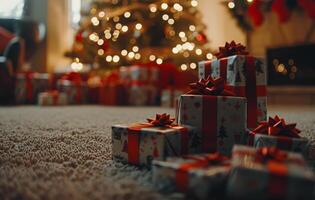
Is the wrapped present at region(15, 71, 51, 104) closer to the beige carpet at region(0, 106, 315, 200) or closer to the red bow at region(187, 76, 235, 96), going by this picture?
the beige carpet at region(0, 106, 315, 200)

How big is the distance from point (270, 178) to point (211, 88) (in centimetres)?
32

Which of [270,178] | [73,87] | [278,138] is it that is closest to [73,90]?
[73,87]

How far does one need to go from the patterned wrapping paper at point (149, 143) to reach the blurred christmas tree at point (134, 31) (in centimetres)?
204

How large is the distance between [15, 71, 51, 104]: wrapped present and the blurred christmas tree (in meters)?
0.42

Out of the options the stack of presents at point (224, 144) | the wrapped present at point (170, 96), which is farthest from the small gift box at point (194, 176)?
the wrapped present at point (170, 96)

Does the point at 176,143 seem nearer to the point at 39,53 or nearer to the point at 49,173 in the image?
the point at 49,173

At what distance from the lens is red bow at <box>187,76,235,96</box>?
74 centimetres

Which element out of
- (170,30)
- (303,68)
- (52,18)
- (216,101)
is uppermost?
(52,18)

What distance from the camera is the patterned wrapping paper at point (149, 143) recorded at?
652 millimetres

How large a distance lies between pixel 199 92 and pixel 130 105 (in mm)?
1720

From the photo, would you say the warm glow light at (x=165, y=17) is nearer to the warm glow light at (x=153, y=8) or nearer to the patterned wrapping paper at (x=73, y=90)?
the warm glow light at (x=153, y=8)

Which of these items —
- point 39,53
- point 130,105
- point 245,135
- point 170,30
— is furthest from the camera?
point 39,53

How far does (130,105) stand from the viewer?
245cm

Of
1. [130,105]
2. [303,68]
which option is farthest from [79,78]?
[303,68]
